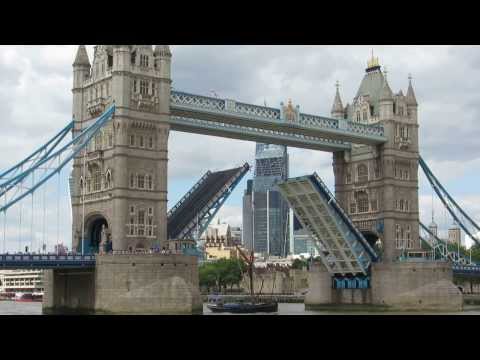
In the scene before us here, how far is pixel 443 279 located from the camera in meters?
62.8

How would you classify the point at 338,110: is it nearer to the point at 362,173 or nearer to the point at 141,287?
the point at 362,173

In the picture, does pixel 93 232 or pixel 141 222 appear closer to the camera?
pixel 141 222

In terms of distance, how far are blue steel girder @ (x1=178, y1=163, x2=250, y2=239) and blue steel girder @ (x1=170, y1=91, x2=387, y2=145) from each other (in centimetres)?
514

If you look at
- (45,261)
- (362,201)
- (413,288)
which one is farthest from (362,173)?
(45,261)

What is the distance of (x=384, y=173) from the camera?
68062 mm

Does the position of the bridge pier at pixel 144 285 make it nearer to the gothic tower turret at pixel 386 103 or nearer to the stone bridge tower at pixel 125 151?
the stone bridge tower at pixel 125 151

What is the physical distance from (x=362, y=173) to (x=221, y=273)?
49.4m

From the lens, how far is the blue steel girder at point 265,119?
2233 inches

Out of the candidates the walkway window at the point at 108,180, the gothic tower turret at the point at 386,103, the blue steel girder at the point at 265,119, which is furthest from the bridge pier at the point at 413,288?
the walkway window at the point at 108,180

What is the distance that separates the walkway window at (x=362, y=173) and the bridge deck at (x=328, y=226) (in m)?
8.21

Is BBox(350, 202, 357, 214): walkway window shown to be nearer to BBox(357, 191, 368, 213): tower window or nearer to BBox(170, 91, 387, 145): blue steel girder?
BBox(357, 191, 368, 213): tower window

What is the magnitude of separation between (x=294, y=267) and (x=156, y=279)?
91670 millimetres

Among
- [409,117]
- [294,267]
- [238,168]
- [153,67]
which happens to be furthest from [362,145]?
[294,267]
